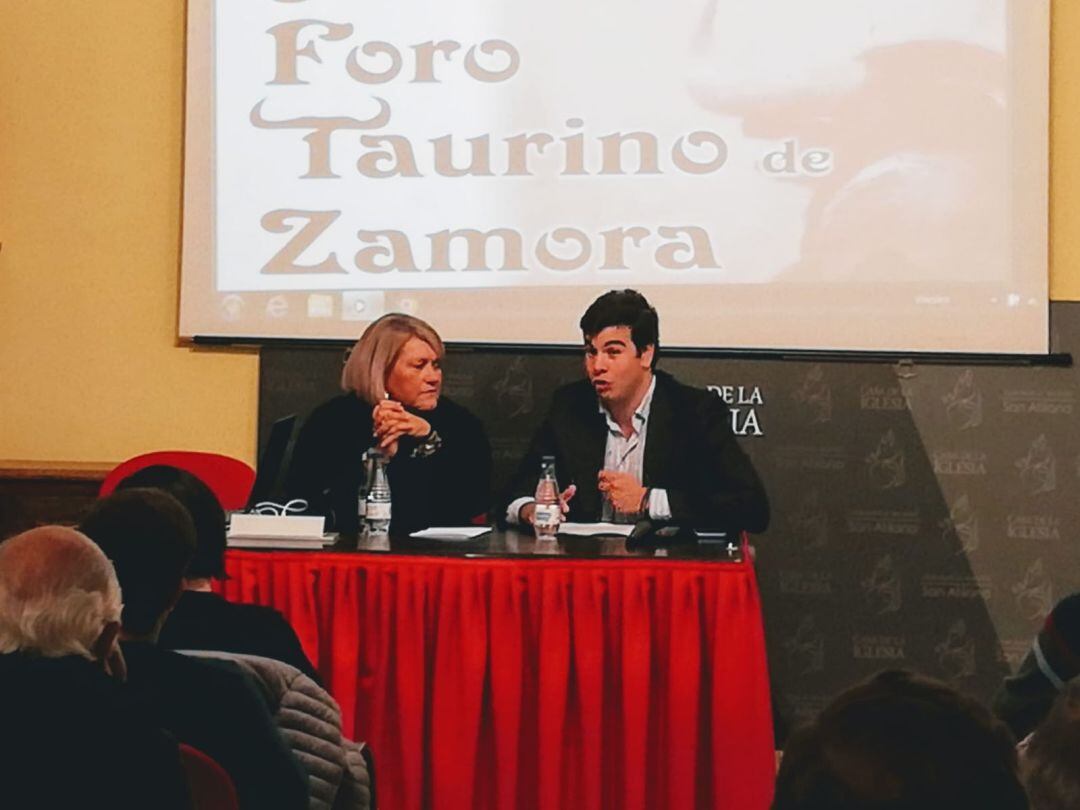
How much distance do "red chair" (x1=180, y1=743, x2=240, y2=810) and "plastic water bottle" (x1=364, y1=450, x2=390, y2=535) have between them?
6.65 ft

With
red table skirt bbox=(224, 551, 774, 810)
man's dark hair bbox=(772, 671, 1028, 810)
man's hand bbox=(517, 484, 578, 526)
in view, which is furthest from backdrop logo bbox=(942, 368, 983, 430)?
man's dark hair bbox=(772, 671, 1028, 810)

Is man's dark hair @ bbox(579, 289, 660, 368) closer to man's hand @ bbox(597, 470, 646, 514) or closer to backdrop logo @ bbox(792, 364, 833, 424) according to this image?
man's hand @ bbox(597, 470, 646, 514)

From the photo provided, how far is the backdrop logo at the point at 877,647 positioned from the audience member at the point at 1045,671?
2585mm

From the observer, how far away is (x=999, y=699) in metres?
2.39

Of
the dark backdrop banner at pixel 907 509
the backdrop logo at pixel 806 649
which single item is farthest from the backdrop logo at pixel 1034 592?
the backdrop logo at pixel 806 649

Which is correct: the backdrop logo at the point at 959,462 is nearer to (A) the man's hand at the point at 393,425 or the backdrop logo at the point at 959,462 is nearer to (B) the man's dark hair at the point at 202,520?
(A) the man's hand at the point at 393,425

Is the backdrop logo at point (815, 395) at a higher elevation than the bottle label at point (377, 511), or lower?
higher

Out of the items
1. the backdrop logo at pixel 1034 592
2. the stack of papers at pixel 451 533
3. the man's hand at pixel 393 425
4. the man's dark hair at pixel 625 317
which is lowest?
the backdrop logo at pixel 1034 592

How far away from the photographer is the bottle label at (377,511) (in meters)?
3.93

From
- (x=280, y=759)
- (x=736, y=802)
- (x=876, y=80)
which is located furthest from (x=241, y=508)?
(x=280, y=759)

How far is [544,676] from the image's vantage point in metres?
3.43

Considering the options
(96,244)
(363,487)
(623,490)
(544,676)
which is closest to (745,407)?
(623,490)

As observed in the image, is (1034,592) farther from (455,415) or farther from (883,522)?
(455,415)

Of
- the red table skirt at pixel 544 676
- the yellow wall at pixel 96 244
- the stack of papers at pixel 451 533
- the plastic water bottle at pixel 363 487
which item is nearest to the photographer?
the red table skirt at pixel 544 676
